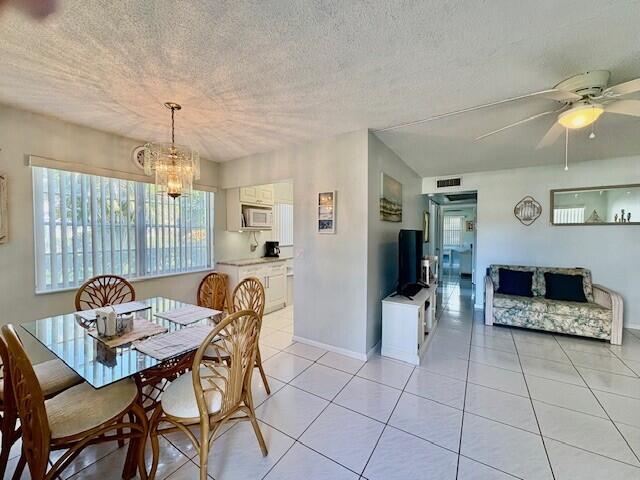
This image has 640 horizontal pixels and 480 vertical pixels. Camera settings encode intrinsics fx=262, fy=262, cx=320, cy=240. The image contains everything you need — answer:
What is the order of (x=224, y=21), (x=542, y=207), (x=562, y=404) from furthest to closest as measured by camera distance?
(x=542, y=207)
(x=562, y=404)
(x=224, y=21)

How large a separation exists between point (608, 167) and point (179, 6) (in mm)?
5574

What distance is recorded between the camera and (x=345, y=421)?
6.28ft

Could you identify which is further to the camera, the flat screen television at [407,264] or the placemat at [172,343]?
the flat screen television at [407,264]

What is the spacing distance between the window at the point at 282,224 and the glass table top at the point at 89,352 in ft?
11.0

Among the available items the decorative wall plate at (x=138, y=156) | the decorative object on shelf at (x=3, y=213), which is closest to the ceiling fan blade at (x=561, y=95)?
the decorative wall plate at (x=138, y=156)

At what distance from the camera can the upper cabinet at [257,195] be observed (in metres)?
4.28

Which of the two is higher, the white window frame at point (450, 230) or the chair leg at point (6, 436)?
the white window frame at point (450, 230)

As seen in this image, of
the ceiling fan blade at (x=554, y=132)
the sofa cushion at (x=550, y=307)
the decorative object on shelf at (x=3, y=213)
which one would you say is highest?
the ceiling fan blade at (x=554, y=132)

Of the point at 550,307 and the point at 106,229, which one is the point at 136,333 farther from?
the point at 550,307

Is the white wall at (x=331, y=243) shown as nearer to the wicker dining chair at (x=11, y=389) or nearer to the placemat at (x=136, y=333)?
the placemat at (x=136, y=333)

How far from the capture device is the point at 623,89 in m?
1.63

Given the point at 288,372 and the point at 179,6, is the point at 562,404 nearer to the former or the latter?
the point at 288,372

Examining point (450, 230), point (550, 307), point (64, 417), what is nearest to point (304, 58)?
point (64, 417)

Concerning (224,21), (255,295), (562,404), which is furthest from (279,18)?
(562,404)
